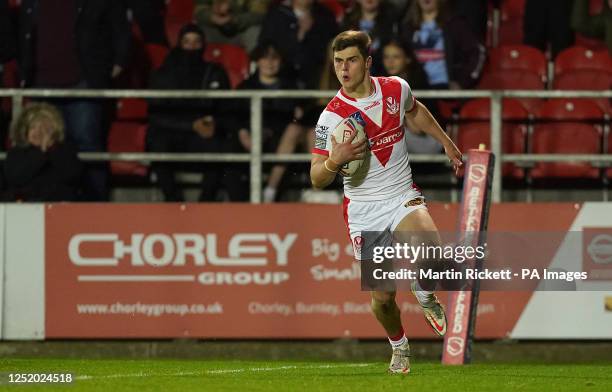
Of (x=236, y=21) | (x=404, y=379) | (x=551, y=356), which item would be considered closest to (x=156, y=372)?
(x=404, y=379)

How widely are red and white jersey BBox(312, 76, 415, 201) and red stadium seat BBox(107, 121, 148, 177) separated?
5.32m

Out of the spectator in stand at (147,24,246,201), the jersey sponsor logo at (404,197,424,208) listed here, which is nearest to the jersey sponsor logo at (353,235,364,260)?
the jersey sponsor logo at (404,197,424,208)

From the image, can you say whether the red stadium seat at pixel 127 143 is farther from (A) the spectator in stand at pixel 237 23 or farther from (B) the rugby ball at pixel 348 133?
(B) the rugby ball at pixel 348 133

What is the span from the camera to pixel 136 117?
16625 millimetres

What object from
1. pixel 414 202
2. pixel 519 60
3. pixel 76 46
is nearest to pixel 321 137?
pixel 414 202

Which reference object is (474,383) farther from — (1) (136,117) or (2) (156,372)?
(1) (136,117)

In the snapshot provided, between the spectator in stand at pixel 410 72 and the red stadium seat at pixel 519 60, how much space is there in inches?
48.5

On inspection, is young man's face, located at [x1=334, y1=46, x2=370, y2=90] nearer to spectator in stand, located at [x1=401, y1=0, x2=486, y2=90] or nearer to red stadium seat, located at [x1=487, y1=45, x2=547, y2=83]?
spectator in stand, located at [x1=401, y1=0, x2=486, y2=90]

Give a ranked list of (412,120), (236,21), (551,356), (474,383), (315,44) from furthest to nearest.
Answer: (236,21)
(315,44)
(551,356)
(412,120)
(474,383)

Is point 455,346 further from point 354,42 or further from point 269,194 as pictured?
point 354,42

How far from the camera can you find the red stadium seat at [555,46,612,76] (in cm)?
1641

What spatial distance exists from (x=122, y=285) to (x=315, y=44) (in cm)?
348

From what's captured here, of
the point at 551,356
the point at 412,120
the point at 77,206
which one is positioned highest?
the point at 412,120

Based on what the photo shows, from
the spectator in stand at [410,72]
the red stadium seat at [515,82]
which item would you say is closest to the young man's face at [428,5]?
the spectator in stand at [410,72]
